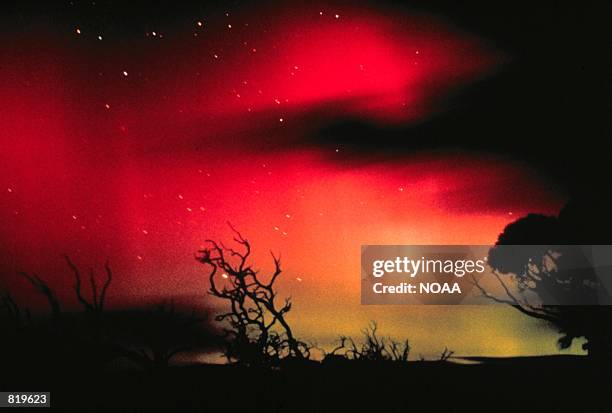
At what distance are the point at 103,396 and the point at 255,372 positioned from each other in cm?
68

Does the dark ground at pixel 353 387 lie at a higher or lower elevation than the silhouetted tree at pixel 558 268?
lower

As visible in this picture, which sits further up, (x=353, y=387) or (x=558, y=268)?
(x=558, y=268)

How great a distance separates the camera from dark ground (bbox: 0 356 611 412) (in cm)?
315

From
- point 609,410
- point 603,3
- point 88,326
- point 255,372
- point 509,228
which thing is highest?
point 603,3

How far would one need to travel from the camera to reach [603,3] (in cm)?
324

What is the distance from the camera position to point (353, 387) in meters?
3.18

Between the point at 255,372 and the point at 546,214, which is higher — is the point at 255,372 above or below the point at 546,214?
below

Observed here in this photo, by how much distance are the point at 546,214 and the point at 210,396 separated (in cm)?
167

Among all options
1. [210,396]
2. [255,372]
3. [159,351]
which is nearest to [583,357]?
[255,372]

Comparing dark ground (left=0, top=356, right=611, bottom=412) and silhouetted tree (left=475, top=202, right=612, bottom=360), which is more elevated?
silhouetted tree (left=475, top=202, right=612, bottom=360)

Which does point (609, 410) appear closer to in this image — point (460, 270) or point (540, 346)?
point (540, 346)

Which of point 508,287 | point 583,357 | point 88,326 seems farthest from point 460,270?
point 88,326

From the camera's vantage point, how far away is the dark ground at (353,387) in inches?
124

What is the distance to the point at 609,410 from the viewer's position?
318 centimetres
